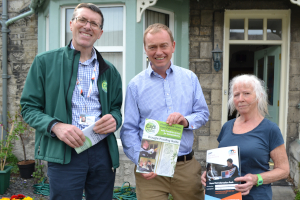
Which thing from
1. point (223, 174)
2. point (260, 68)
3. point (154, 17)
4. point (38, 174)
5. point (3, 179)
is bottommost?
point (38, 174)

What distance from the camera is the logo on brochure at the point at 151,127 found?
1.74m

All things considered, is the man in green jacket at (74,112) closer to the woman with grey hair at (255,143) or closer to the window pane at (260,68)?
the woman with grey hair at (255,143)

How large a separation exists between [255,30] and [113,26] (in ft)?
9.54

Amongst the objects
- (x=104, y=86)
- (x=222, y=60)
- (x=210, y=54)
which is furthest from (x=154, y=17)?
(x=104, y=86)

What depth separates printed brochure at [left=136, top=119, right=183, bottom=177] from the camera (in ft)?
5.74

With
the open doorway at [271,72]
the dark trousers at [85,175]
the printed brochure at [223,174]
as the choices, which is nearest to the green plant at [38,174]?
the dark trousers at [85,175]

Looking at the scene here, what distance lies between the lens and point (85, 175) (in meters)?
1.90

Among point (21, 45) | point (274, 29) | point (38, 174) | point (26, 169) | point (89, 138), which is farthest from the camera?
point (21, 45)

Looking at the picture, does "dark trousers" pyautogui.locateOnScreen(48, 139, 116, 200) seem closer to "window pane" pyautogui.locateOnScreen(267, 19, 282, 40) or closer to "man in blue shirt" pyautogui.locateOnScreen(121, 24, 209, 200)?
"man in blue shirt" pyautogui.locateOnScreen(121, 24, 209, 200)

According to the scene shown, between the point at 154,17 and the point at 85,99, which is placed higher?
the point at 154,17

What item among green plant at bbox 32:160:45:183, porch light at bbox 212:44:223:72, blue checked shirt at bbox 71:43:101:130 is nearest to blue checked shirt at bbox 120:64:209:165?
blue checked shirt at bbox 71:43:101:130

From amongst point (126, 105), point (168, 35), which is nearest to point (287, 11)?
point (168, 35)

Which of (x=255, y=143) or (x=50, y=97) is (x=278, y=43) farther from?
(x=50, y=97)

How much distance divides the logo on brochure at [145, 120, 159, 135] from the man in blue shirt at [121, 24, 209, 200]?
21 cm
